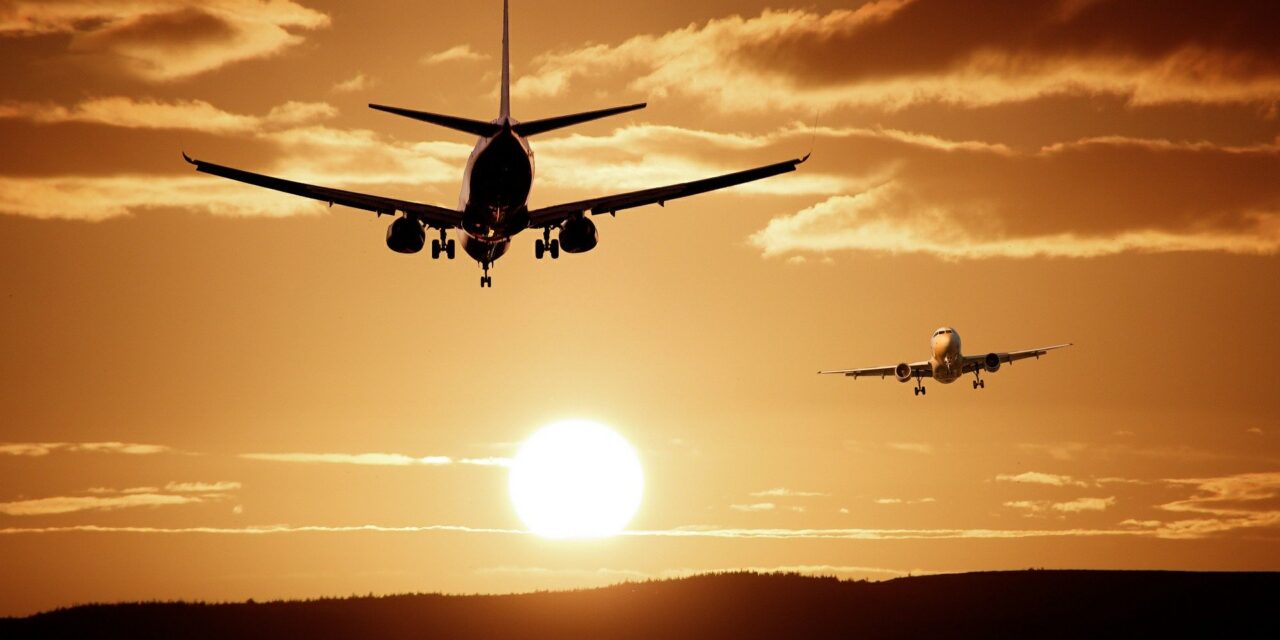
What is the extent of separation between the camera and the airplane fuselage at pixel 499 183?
169 ft

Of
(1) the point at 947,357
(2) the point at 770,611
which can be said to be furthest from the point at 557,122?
(1) the point at 947,357

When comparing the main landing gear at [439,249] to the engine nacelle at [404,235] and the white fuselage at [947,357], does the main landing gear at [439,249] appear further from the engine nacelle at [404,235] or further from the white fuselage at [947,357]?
the white fuselage at [947,357]

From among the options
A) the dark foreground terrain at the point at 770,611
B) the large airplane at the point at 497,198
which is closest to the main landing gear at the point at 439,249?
the large airplane at the point at 497,198

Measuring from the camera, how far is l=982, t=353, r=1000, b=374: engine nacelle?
113m

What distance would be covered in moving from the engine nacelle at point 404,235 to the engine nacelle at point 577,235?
6.57 metres

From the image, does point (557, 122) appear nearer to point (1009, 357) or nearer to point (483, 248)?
point (483, 248)

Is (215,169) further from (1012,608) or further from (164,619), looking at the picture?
(1012,608)

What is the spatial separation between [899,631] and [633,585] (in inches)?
979

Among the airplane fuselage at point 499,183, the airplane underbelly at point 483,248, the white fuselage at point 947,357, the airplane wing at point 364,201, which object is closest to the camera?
the airplane fuselage at point 499,183

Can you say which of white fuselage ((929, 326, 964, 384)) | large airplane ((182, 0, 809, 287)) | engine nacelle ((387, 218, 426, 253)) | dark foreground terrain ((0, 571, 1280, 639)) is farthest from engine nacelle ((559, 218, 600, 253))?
white fuselage ((929, 326, 964, 384))

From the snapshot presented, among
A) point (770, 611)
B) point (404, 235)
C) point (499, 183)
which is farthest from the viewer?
point (770, 611)

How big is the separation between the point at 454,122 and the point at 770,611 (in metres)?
57.9

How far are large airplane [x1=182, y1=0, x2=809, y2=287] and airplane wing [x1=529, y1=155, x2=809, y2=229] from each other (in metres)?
0.04

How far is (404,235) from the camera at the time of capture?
5862 centimetres
